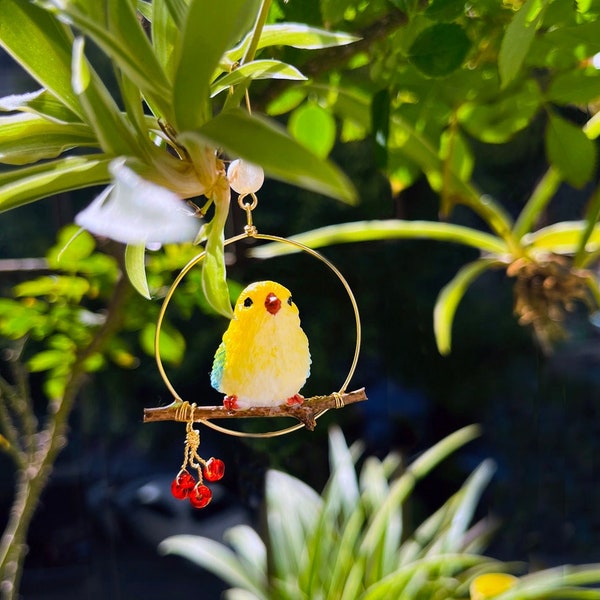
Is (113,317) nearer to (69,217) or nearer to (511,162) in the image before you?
(69,217)

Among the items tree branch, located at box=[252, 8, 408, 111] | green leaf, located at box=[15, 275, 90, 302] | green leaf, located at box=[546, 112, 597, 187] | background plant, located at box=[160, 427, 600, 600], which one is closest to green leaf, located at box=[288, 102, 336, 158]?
tree branch, located at box=[252, 8, 408, 111]

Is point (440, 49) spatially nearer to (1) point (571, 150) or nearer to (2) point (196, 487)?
(1) point (571, 150)

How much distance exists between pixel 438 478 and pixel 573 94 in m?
0.73

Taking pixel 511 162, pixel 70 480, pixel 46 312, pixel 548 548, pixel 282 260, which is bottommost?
pixel 548 548

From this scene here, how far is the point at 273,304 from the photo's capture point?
17.6 inches

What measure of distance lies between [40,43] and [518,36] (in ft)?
0.77

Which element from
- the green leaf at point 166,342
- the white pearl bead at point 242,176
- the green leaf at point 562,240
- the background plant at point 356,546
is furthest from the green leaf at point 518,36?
the background plant at point 356,546

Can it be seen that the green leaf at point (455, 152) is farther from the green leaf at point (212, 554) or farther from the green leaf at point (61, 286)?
the green leaf at point (212, 554)

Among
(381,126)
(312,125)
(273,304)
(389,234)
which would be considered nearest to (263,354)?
(273,304)

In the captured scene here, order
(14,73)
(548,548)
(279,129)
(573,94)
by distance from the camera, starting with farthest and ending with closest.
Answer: (548,548) < (14,73) < (573,94) < (279,129)

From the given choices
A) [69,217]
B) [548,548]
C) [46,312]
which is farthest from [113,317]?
[548,548]

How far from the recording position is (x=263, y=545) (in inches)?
39.5

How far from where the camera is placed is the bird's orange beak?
1.47 ft

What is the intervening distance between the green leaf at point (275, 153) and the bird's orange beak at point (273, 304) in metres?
0.21
